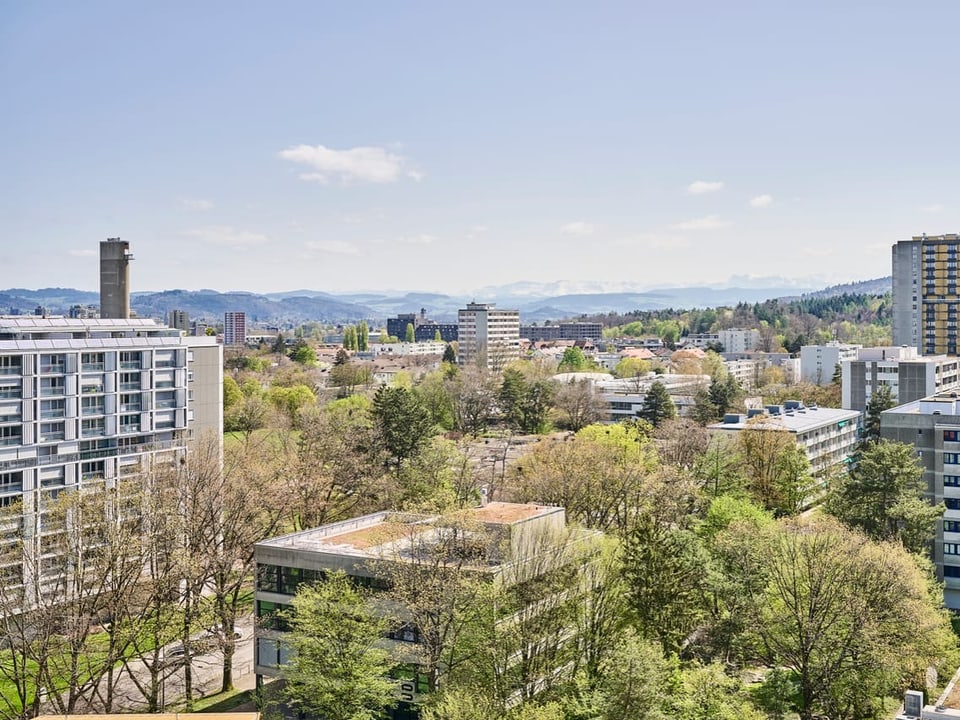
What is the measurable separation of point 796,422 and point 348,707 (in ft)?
129

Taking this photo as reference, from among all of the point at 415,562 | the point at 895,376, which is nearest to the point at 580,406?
the point at 895,376

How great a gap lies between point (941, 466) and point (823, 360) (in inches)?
2588

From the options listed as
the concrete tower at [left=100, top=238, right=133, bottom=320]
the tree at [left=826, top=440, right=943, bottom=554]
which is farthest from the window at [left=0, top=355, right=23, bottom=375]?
the tree at [left=826, top=440, right=943, bottom=554]

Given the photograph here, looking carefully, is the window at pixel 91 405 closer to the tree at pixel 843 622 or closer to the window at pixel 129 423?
the window at pixel 129 423

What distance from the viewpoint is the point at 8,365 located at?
35.5 meters

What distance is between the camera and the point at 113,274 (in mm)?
50844

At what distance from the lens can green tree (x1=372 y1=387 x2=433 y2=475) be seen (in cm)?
5269

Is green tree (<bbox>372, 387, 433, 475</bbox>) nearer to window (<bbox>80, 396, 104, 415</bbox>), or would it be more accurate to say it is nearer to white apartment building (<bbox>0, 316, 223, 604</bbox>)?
white apartment building (<bbox>0, 316, 223, 604</bbox>)

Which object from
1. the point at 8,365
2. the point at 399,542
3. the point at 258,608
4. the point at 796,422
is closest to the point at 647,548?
the point at 399,542

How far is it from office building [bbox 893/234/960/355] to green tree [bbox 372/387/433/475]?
62322 mm

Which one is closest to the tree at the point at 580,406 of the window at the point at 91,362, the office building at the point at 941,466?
the office building at the point at 941,466

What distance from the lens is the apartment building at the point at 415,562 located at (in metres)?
25.3

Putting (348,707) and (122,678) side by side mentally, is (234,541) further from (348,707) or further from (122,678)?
(348,707)

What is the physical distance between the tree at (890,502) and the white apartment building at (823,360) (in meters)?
63.9
